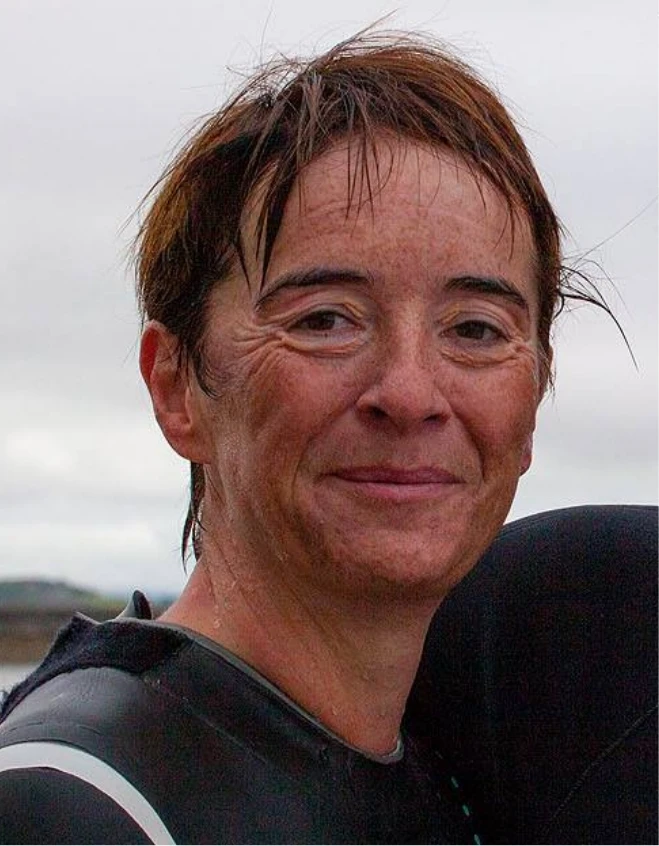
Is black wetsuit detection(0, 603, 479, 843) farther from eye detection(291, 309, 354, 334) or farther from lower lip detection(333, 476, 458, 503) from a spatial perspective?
eye detection(291, 309, 354, 334)

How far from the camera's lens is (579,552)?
3.93 metres

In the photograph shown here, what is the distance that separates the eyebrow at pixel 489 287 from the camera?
10.4ft

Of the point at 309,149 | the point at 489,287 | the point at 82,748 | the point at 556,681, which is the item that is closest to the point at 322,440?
the point at 489,287

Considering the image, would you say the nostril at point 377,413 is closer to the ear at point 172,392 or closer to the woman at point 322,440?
the woman at point 322,440

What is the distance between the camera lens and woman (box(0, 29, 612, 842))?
3047 mm

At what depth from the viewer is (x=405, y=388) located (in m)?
3.03

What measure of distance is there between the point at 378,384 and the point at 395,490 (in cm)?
22

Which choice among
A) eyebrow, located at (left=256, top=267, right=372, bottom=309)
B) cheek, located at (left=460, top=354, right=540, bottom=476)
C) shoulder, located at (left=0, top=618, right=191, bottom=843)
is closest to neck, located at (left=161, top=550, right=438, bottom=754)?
shoulder, located at (left=0, top=618, right=191, bottom=843)

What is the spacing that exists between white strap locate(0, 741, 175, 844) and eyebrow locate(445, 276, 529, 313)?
1.11 meters

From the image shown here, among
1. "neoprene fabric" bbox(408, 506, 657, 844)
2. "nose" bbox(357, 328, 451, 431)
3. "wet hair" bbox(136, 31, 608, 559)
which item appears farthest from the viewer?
"neoprene fabric" bbox(408, 506, 657, 844)

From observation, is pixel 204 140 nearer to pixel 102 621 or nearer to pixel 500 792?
pixel 102 621

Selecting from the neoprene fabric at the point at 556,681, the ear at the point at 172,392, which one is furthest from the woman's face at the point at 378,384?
the neoprene fabric at the point at 556,681

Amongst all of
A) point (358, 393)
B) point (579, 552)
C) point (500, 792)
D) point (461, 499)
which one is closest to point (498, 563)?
point (579, 552)

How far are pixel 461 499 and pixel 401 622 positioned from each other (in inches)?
11.7
